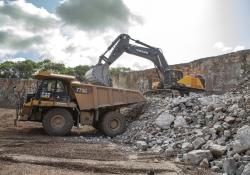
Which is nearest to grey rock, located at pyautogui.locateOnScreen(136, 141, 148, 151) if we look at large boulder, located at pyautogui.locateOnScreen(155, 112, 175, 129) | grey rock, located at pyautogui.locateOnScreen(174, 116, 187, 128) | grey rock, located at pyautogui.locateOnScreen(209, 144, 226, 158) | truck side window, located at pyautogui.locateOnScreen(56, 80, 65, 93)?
grey rock, located at pyautogui.locateOnScreen(174, 116, 187, 128)

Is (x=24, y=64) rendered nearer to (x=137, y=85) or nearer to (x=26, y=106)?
(x=137, y=85)

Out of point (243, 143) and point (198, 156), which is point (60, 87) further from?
point (243, 143)

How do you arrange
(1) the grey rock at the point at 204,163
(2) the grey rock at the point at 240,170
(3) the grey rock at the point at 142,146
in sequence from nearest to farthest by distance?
(2) the grey rock at the point at 240,170
(1) the grey rock at the point at 204,163
(3) the grey rock at the point at 142,146

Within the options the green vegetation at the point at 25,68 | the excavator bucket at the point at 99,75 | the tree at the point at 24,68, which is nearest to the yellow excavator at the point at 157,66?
the excavator bucket at the point at 99,75

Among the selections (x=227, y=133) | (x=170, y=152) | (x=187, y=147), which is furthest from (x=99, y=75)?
(x=227, y=133)

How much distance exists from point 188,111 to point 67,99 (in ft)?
13.7

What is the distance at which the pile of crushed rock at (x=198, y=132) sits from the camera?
23.2 ft

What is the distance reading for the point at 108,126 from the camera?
13.0m

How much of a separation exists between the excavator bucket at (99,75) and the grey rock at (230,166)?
333 inches

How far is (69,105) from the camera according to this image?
1236cm

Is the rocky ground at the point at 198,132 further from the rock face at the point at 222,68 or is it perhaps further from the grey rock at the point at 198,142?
the rock face at the point at 222,68

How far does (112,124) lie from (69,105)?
5.85 feet

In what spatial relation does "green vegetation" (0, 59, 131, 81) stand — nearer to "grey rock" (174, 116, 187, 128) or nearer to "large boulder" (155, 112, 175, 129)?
"large boulder" (155, 112, 175, 129)

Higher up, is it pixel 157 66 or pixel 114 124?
pixel 157 66
